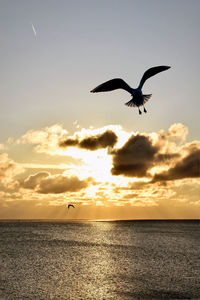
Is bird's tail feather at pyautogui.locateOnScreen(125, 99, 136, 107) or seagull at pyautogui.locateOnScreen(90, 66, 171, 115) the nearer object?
seagull at pyautogui.locateOnScreen(90, 66, 171, 115)

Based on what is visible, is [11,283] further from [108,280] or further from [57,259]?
[57,259]

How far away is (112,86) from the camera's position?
1667 centimetres

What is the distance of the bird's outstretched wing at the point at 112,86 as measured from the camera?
1586 centimetres

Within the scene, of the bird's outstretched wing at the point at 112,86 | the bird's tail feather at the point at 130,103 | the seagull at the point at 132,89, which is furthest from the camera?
the bird's tail feather at the point at 130,103

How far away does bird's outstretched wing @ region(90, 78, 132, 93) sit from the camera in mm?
15863

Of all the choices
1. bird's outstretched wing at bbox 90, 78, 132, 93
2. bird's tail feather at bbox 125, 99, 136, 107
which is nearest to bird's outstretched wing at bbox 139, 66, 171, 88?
bird's outstretched wing at bbox 90, 78, 132, 93

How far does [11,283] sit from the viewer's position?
2062cm

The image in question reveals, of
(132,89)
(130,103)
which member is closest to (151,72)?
(132,89)

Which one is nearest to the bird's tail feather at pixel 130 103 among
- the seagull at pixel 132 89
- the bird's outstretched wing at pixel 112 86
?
the seagull at pixel 132 89

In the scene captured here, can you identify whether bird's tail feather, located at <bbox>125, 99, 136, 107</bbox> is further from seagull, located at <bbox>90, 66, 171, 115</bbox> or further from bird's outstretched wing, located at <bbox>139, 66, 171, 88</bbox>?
bird's outstretched wing, located at <bbox>139, 66, 171, 88</bbox>

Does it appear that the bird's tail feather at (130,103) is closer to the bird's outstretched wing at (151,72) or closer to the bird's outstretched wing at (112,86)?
the bird's outstretched wing at (112,86)

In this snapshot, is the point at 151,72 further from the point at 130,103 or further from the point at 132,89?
the point at 130,103

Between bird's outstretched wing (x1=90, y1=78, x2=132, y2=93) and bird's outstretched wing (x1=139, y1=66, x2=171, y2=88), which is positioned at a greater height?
bird's outstretched wing (x1=139, y1=66, x2=171, y2=88)

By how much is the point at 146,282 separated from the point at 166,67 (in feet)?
42.9
